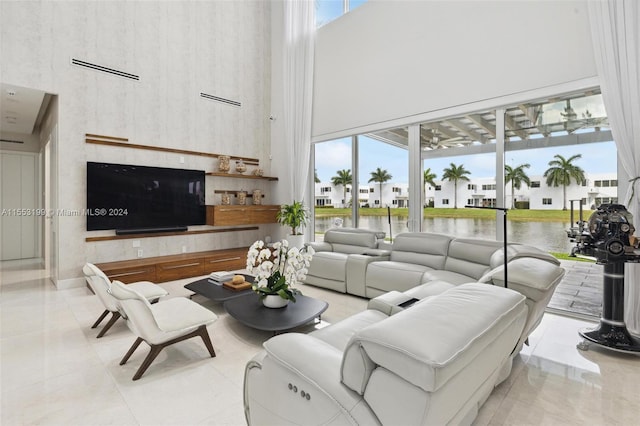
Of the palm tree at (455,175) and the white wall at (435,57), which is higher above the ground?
the white wall at (435,57)

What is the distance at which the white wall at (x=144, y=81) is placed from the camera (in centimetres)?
443

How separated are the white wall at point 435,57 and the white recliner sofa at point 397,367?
11.8 ft

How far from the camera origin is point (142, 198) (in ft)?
17.3

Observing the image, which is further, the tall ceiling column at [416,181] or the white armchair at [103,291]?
the tall ceiling column at [416,181]

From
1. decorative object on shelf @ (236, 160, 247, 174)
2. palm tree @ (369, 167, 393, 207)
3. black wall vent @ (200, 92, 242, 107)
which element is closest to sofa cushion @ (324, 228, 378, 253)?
palm tree @ (369, 167, 393, 207)

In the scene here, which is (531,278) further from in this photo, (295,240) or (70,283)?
(70,283)

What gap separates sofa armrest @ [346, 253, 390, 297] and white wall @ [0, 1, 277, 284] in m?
3.19

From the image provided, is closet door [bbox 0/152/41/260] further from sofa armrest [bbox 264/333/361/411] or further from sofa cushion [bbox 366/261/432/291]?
sofa armrest [bbox 264/333/361/411]

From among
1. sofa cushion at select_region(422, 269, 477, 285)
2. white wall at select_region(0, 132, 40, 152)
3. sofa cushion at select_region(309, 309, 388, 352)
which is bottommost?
sofa cushion at select_region(309, 309, 388, 352)

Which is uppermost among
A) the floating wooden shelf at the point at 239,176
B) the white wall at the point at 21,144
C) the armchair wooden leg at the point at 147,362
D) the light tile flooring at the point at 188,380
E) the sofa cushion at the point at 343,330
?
the white wall at the point at 21,144

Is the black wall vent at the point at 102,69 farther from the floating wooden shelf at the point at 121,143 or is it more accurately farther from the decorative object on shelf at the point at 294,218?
the decorative object on shelf at the point at 294,218

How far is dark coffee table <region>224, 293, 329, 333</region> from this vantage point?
2.76 metres

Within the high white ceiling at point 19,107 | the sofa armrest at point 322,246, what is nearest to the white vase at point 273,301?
the sofa armrest at point 322,246

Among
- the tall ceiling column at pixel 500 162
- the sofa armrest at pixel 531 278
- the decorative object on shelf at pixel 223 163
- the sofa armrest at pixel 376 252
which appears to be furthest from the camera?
the decorative object on shelf at pixel 223 163
